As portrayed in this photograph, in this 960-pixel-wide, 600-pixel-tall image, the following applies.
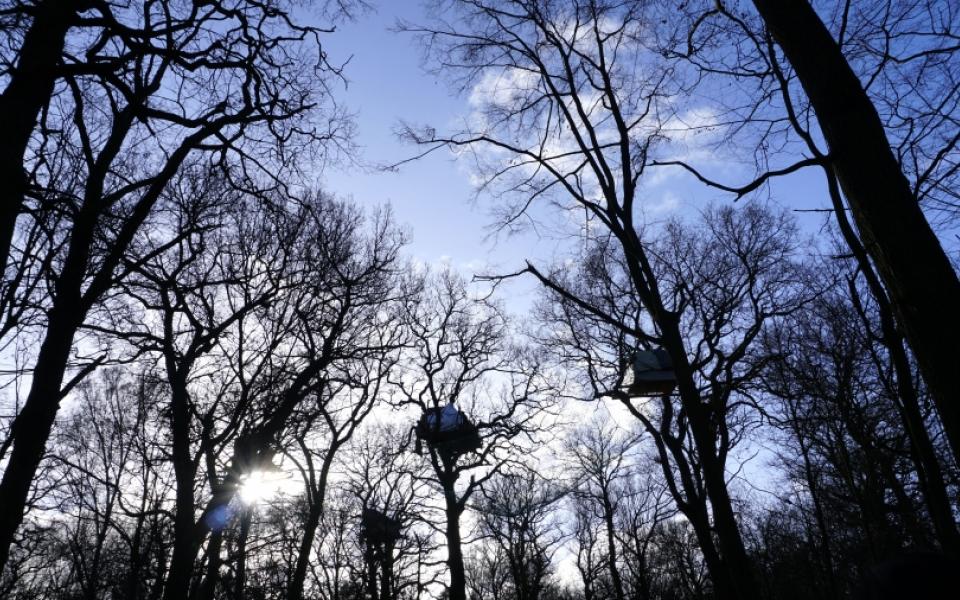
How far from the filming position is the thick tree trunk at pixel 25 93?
3.85 meters

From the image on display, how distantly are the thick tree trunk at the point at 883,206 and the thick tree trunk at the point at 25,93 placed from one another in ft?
17.8

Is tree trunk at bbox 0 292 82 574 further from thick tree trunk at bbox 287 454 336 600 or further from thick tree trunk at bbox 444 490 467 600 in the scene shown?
thick tree trunk at bbox 444 490 467 600

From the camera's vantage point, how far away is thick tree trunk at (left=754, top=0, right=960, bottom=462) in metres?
Result: 3.06

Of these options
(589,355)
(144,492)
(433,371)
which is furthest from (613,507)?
(144,492)

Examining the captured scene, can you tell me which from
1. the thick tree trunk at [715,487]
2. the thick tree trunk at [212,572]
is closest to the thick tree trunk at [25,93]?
the thick tree trunk at [715,487]

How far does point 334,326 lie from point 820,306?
13572 mm

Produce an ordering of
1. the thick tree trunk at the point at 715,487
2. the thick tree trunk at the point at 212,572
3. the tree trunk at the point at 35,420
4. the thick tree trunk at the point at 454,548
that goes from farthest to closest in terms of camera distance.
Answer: the thick tree trunk at the point at 454,548 → the thick tree trunk at the point at 212,572 → the thick tree trunk at the point at 715,487 → the tree trunk at the point at 35,420

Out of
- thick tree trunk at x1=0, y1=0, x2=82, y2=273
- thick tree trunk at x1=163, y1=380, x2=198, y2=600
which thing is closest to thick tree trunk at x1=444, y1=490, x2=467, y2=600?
thick tree trunk at x1=163, y1=380, x2=198, y2=600

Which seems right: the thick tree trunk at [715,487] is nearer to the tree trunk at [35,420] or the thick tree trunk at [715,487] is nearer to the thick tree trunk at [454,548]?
the tree trunk at [35,420]

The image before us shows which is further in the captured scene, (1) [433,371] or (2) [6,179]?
(1) [433,371]

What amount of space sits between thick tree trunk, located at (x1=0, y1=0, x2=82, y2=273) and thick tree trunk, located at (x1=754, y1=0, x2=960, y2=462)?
541cm

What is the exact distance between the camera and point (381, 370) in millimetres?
15898

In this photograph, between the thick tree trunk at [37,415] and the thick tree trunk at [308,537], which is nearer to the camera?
the thick tree trunk at [37,415]

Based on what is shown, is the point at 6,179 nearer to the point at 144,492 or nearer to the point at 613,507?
the point at 144,492
